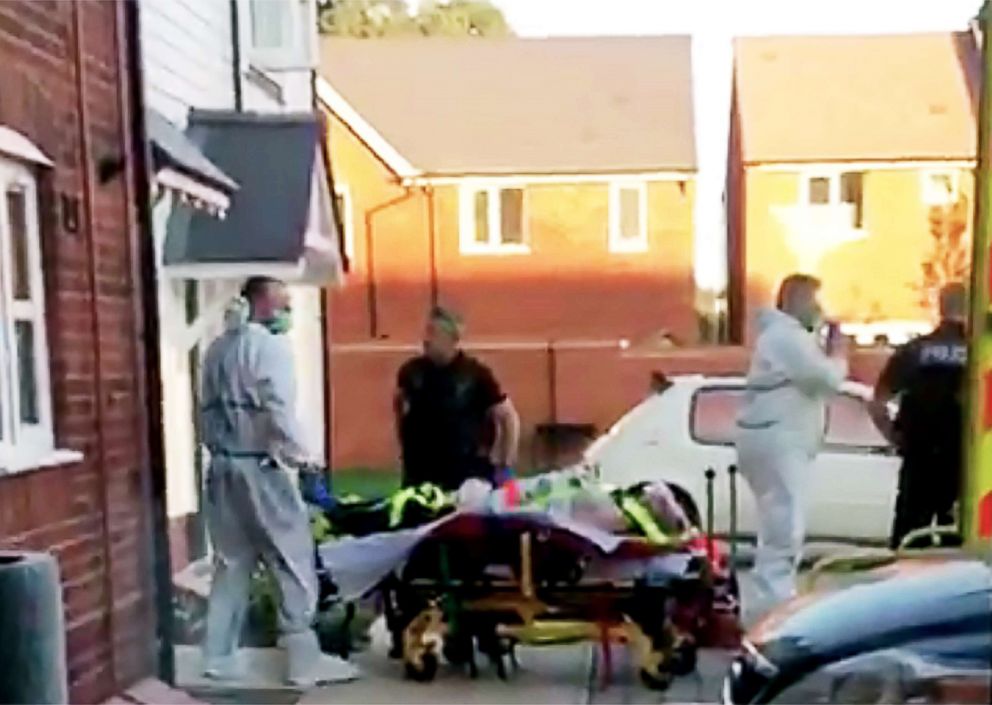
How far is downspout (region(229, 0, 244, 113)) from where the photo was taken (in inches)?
263

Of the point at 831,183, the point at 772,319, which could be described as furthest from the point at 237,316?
the point at 831,183

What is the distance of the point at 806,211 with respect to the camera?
21.6 ft

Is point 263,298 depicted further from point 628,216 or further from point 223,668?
point 628,216

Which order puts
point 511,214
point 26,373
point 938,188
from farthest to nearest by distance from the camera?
point 511,214, point 938,188, point 26,373

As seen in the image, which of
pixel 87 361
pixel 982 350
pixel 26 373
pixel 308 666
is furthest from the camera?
pixel 308 666

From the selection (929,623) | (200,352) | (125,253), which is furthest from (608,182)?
(929,623)

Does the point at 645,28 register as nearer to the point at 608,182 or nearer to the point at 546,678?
the point at 608,182

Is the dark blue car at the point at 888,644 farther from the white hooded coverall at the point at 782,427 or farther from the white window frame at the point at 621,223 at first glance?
the white window frame at the point at 621,223

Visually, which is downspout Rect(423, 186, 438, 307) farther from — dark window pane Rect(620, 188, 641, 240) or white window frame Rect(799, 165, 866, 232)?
white window frame Rect(799, 165, 866, 232)

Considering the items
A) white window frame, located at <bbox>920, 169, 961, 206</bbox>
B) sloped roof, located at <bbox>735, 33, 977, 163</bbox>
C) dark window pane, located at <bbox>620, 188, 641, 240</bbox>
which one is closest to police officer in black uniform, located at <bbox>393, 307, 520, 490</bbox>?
dark window pane, located at <bbox>620, 188, 641, 240</bbox>

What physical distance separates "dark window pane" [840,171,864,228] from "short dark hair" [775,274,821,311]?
34 cm

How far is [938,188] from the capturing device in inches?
228

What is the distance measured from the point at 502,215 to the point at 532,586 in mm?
1368

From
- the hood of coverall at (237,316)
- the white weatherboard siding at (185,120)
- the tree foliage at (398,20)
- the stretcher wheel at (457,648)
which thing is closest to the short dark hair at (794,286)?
the tree foliage at (398,20)
